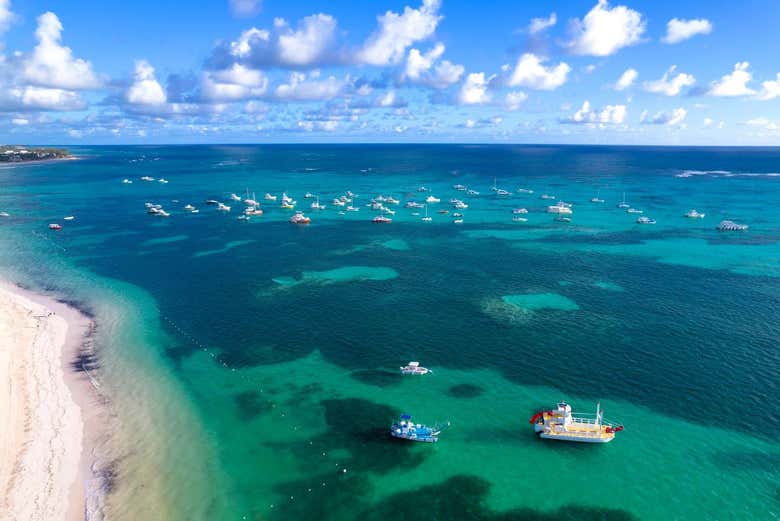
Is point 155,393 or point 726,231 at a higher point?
point 726,231

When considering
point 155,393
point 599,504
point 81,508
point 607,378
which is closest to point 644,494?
point 599,504

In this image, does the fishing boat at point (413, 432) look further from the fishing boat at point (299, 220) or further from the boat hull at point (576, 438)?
the fishing boat at point (299, 220)

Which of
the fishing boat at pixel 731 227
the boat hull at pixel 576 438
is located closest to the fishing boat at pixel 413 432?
the boat hull at pixel 576 438

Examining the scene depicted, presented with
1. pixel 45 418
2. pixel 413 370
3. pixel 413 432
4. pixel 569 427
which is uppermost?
pixel 413 370

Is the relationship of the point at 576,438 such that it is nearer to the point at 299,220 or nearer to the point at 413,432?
the point at 413,432

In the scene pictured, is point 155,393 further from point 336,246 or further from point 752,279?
point 752,279

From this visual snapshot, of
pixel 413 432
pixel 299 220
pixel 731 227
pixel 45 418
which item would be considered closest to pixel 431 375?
pixel 413 432

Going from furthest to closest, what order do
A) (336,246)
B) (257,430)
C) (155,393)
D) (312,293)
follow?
(336,246) < (312,293) < (155,393) < (257,430)
